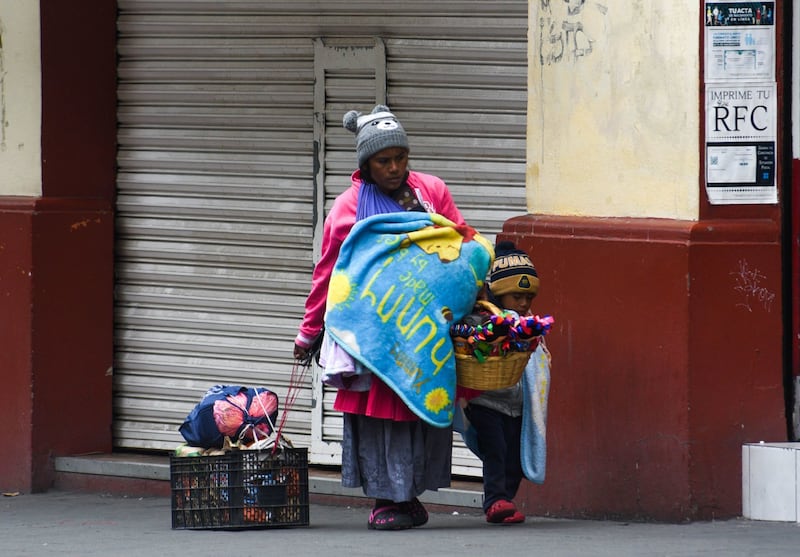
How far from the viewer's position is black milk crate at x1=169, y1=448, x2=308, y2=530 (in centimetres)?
709

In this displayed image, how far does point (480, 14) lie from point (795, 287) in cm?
214

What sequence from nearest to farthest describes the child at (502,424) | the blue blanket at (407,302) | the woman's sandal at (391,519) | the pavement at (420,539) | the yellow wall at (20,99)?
the pavement at (420,539) < the blue blanket at (407,302) < the child at (502,424) < the woman's sandal at (391,519) < the yellow wall at (20,99)

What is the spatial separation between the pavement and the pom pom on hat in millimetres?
1036

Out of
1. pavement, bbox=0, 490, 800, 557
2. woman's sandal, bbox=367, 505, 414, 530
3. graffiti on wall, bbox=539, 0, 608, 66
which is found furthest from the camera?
graffiti on wall, bbox=539, 0, 608, 66

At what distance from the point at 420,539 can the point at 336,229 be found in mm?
1353

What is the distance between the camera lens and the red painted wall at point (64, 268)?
348 inches

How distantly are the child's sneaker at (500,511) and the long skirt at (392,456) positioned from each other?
247mm

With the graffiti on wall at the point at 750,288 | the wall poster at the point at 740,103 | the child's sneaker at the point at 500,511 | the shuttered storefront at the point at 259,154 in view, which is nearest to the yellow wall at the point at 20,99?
the shuttered storefront at the point at 259,154

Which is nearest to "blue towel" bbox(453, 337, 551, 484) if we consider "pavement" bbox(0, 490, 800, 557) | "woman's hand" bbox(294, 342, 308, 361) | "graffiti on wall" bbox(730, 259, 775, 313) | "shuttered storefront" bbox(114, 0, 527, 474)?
"pavement" bbox(0, 490, 800, 557)

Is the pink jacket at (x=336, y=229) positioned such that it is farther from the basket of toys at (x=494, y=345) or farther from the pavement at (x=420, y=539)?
the pavement at (x=420, y=539)

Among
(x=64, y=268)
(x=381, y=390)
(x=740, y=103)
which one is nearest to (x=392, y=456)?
(x=381, y=390)

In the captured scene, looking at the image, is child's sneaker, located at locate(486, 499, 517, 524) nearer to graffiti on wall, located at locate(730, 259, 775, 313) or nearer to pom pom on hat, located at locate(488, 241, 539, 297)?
pom pom on hat, located at locate(488, 241, 539, 297)

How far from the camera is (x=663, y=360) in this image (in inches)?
279

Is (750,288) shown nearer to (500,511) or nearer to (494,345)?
(494,345)
